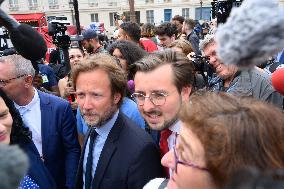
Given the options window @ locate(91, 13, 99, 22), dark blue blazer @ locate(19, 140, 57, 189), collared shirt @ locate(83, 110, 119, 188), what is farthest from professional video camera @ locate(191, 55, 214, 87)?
window @ locate(91, 13, 99, 22)

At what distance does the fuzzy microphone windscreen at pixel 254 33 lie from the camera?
0.83 meters

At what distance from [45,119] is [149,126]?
86cm

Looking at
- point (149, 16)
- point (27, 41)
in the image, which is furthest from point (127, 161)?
point (149, 16)

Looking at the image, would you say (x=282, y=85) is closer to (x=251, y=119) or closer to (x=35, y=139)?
(x=251, y=119)

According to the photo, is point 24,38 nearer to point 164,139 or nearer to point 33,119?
point 164,139

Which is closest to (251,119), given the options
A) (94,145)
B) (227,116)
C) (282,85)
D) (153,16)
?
(227,116)

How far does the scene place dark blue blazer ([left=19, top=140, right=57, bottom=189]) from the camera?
72.5 inches

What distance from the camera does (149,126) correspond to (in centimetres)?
200

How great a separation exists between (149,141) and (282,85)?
74 cm

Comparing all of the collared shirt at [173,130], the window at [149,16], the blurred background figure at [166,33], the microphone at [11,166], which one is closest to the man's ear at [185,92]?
the collared shirt at [173,130]

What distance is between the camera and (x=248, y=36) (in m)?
0.83

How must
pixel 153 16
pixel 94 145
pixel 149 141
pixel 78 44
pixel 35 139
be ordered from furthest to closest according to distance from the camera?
pixel 153 16 < pixel 78 44 < pixel 35 139 < pixel 94 145 < pixel 149 141

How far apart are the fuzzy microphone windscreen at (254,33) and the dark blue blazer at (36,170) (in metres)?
1.39

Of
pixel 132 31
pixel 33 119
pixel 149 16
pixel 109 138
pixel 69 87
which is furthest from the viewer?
pixel 149 16
